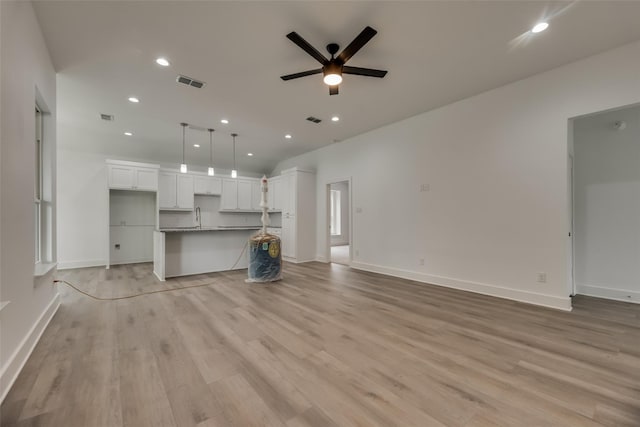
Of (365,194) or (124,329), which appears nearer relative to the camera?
(124,329)

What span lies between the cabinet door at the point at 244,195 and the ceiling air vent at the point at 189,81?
174 inches

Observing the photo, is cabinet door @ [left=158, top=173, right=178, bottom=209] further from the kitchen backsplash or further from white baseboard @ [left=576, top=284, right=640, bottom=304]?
white baseboard @ [left=576, top=284, right=640, bottom=304]

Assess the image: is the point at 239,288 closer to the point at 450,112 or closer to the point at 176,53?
the point at 176,53

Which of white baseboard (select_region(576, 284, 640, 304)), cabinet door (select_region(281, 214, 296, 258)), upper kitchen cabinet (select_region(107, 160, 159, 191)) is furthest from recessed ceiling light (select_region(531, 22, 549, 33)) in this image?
upper kitchen cabinet (select_region(107, 160, 159, 191))

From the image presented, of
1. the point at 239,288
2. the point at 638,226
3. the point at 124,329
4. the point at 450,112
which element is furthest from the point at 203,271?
the point at 638,226

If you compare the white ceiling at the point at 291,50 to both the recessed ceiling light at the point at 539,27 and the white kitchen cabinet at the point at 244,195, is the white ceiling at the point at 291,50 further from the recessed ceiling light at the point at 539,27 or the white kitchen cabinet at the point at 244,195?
the white kitchen cabinet at the point at 244,195

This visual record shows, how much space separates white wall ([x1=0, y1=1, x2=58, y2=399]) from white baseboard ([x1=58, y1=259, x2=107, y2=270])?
13.9ft

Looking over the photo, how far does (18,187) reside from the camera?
6.48 feet

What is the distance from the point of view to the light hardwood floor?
1461 mm

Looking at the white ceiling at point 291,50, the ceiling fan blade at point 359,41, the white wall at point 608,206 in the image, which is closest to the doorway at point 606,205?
the white wall at point 608,206

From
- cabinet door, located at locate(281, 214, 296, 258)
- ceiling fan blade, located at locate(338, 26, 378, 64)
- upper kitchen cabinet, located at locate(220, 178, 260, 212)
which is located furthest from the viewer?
upper kitchen cabinet, located at locate(220, 178, 260, 212)

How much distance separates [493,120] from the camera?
12.2 feet

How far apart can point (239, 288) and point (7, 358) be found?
8.34 ft

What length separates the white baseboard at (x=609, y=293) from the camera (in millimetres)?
3377
